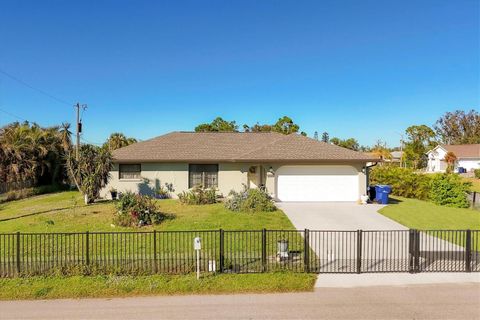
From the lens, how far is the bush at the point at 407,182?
23.3m

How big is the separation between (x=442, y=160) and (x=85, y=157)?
6378 centimetres

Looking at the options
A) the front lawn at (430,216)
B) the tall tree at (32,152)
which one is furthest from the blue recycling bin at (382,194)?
the tall tree at (32,152)

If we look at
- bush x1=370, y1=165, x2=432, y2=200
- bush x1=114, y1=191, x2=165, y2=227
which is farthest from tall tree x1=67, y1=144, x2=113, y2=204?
bush x1=370, y1=165, x2=432, y2=200

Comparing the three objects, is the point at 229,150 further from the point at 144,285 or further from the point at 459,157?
the point at 459,157

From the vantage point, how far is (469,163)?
60938mm

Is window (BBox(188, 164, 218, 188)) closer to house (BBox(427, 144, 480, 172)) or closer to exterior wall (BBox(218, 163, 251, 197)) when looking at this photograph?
exterior wall (BBox(218, 163, 251, 197))

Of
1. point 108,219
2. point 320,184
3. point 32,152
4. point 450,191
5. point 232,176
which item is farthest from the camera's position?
point 32,152

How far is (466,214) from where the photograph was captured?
17.5 m

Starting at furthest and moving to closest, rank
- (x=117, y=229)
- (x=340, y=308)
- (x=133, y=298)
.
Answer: (x=117, y=229) → (x=133, y=298) → (x=340, y=308)

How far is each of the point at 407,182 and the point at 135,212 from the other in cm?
1907

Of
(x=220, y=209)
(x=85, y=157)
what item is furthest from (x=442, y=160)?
(x=85, y=157)

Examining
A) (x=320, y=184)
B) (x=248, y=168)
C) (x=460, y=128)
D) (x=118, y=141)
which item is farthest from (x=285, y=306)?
(x=460, y=128)

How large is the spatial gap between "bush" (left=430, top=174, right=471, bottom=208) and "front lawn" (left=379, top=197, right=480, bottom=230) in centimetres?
65

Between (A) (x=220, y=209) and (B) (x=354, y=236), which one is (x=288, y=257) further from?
(A) (x=220, y=209)
